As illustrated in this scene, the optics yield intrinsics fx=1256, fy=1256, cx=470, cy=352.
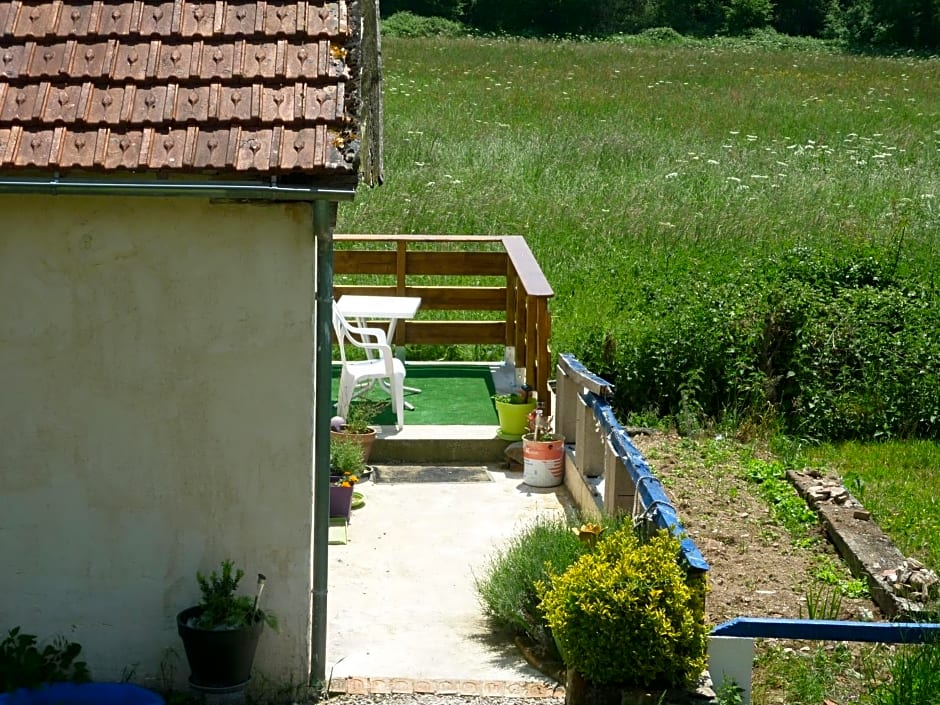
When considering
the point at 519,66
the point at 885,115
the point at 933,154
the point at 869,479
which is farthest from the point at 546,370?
the point at 519,66

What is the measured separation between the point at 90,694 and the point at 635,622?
97.0 inches

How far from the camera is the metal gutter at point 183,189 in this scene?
5.30m

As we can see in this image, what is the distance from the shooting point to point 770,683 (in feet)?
19.6

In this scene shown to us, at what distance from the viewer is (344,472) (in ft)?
29.9

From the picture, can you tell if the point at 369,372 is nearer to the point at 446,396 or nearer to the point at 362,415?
the point at 362,415

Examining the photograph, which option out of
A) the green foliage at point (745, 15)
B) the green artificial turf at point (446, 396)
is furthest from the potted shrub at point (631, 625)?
the green foliage at point (745, 15)

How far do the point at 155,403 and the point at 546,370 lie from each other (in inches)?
190

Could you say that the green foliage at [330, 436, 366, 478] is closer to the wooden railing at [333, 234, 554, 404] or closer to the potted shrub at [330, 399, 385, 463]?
the potted shrub at [330, 399, 385, 463]

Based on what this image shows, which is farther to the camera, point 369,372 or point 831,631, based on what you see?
point 369,372

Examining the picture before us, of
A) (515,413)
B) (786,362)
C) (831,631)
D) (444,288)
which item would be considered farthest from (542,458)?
(831,631)

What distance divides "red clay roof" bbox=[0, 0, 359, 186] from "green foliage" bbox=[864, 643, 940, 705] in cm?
314

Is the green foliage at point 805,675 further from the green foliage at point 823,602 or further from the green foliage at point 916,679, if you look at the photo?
the green foliage at point 916,679

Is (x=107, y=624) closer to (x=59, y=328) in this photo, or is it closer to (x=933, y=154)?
(x=59, y=328)

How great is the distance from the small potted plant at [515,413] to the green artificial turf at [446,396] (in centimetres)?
64
